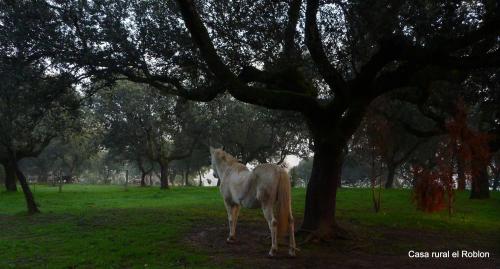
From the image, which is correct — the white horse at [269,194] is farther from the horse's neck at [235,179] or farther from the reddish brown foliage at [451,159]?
the reddish brown foliage at [451,159]

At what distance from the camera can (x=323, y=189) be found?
14680 millimetres

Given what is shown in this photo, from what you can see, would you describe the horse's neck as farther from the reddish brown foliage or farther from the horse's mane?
the reddish brown foliage

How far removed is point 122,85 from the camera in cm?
4619

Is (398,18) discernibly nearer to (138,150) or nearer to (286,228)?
(286,228)

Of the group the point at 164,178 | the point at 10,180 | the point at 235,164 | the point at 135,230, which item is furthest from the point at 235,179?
the point at 10,180

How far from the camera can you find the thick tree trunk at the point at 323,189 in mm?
14480

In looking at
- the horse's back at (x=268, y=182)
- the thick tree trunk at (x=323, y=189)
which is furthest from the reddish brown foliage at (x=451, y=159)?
the horse's back at (x=268, y=182)

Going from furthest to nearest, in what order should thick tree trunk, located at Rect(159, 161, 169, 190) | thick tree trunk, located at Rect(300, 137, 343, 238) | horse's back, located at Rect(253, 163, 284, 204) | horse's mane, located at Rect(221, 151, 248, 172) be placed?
thick tree trunk, located at Rect(159, 161, 169, 190) < thick tree trunk, located at Rect(300, 137, 343, 238) < horse's mane, located at Rect(221, 151, 248, 172) < horse's back, located at Rect(253, 163, 284, 204)

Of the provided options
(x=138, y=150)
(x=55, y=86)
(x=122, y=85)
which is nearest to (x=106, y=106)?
(x=122, y=85)

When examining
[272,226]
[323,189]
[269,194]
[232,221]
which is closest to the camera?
[272,226]

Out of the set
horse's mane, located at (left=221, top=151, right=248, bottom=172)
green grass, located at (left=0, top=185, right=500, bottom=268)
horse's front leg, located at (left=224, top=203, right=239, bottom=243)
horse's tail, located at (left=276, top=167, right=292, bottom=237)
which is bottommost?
green grass, located at (left=0, top=185, right=500, bottom=268)

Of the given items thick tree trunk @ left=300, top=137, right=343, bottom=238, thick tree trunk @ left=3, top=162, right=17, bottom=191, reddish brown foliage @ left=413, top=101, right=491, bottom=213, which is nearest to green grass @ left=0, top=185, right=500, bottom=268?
reddish brown foliage @ left=413, top=101, right=491, bottom=213

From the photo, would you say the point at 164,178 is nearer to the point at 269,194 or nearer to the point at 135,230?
the point at 135,230

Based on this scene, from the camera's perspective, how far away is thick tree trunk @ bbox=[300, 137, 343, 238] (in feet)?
47.5
